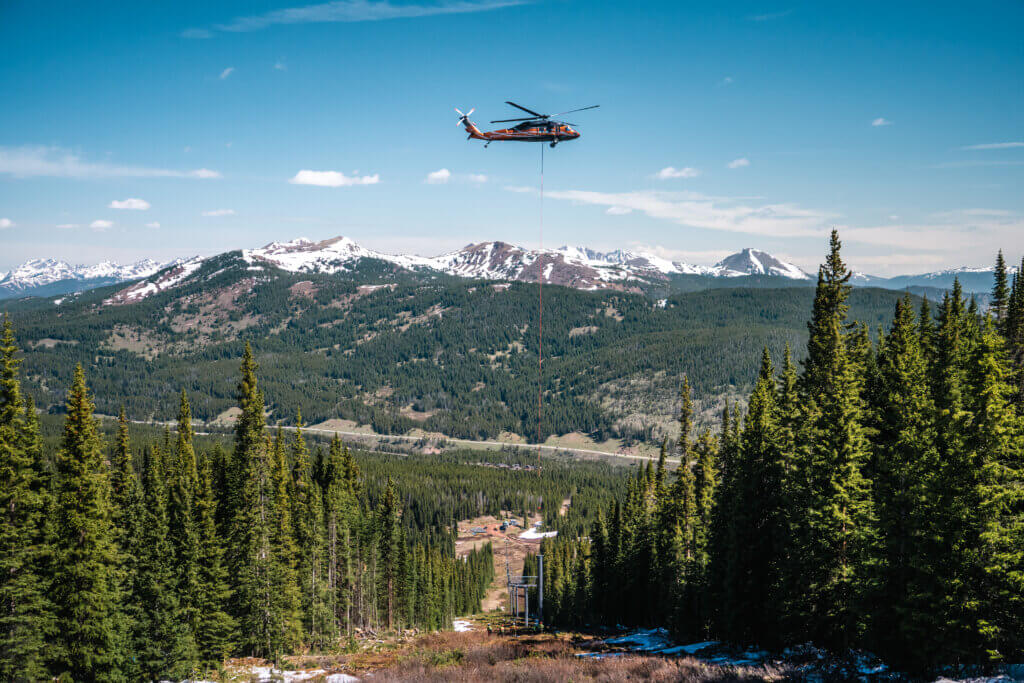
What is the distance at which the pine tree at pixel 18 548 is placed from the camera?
29.8 meters

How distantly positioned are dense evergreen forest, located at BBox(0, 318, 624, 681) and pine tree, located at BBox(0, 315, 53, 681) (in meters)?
0.07

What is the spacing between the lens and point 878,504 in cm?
2948

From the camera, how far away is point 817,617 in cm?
3075

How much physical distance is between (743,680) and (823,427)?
512 inches

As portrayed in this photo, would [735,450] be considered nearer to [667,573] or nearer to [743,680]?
[667,573]

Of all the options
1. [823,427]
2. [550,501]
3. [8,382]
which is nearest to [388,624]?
[8,382]

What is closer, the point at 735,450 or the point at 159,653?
the point at 159,653

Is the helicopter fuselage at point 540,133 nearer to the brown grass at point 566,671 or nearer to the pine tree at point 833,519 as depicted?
the pine tree at point 833,519

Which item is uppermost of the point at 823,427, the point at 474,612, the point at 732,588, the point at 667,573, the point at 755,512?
the point at 823,427

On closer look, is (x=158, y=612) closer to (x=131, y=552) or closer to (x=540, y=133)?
(x=131, y=552)

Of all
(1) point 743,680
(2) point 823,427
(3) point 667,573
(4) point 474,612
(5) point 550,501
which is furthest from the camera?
(5) point 550,501

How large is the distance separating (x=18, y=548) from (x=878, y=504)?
4038 centimetres

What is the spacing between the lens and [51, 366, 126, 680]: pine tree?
3338cm

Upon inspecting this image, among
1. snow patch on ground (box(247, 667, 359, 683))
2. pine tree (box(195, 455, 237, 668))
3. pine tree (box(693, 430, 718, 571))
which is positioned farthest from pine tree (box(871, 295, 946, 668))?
pine tree (box(195, 455, 237, 668))
